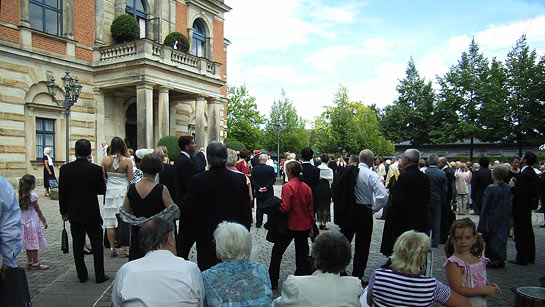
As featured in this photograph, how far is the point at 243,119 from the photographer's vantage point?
45781 mm

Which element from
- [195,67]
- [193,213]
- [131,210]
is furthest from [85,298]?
[195,67]

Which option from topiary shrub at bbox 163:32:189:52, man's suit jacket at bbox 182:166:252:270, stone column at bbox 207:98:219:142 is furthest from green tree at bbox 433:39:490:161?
man's suit jacket at bbox 182:166:252:270

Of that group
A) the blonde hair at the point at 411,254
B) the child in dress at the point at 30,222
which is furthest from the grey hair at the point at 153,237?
the child in dress at the point at 30,222

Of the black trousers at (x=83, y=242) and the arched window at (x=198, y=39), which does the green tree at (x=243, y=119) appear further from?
the black trousers at (x=83, y=242)

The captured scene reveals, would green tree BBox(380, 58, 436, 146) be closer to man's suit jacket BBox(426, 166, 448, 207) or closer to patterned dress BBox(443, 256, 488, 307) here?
man's suit jacket BBox(426, 166, 448, 207)

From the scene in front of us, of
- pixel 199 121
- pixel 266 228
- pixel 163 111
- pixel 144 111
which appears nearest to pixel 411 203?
pixel 266 228

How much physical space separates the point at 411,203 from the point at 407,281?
2889 mm

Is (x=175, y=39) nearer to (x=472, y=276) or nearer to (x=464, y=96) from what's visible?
(x=472, y=276)

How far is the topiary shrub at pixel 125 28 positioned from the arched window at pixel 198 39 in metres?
5.57

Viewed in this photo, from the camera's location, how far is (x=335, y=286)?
2.56 meters

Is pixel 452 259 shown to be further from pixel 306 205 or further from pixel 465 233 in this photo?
pixel 306 205

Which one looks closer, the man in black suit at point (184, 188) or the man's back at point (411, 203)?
the man in black suit at point (184, 188)

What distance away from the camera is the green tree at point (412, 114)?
46.4 m

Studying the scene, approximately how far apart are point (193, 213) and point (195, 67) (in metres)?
18.2
